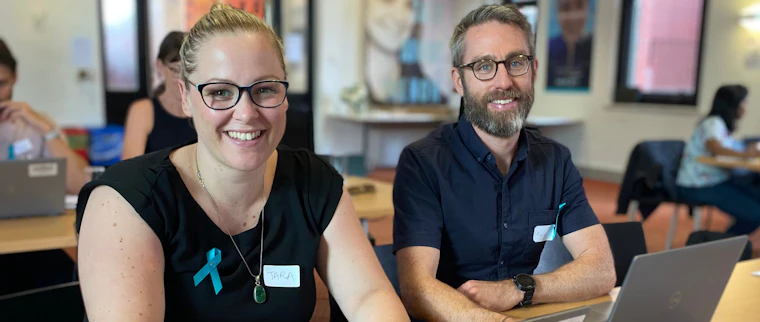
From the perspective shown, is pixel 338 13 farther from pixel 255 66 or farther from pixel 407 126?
pixel 255 66

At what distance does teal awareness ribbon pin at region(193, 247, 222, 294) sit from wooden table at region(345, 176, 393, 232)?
1166 mm

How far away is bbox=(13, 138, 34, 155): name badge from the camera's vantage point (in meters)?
2.73

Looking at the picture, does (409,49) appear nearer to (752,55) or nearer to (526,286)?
(752,55)

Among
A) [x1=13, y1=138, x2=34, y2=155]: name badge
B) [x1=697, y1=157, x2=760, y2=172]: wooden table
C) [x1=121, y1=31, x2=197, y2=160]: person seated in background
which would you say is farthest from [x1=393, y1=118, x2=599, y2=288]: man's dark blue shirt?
[x1=697, y1=157, x2=760, y2=172]: wooden table

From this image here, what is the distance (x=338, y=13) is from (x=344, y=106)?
44.6 inches

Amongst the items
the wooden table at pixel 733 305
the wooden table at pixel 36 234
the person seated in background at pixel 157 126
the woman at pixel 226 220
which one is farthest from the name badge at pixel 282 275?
the person seated in background at pixel 157 126

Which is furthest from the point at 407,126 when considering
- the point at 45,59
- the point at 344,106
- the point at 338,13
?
the point at 45,59

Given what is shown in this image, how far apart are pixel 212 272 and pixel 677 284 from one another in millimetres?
901

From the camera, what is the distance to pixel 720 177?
15.1ft

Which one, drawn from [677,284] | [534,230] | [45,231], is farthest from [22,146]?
[677,284]

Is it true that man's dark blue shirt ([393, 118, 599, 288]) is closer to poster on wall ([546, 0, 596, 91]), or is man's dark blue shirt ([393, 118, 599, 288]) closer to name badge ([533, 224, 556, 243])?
name badge ([533, 224, 556, 243])

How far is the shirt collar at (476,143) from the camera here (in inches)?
69.0

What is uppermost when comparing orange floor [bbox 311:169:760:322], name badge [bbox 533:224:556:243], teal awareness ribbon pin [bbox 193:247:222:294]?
teal awareness ribbon pin [bbox 193:247:222:294]

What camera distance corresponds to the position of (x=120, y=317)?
1104 millimetres
